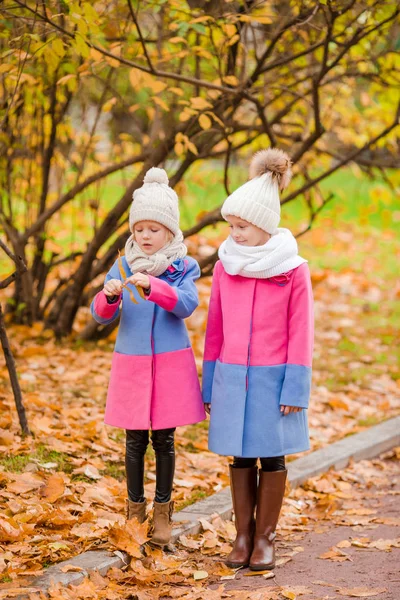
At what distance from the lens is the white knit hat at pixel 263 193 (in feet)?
11.1

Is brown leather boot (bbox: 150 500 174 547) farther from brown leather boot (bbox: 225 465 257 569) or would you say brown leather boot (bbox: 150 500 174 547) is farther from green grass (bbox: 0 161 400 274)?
green grass (bbox: 0 161 400 274)

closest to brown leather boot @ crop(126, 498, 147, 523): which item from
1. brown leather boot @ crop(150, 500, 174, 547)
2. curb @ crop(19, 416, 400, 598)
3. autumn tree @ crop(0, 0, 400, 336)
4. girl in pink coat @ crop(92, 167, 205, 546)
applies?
brown leather boot @ crop(150, 500, 174, 547)

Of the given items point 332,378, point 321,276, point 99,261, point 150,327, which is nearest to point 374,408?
point 332,378

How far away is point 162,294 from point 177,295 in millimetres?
86

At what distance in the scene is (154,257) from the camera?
3350 mm

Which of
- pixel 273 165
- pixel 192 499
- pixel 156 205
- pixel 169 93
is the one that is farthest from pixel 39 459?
pixel 169 93

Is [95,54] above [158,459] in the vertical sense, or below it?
above

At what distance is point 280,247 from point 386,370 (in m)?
4.58

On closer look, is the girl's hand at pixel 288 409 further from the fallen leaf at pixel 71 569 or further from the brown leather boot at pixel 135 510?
the fallen leaf at pixel 71 569

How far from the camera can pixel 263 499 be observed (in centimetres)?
353

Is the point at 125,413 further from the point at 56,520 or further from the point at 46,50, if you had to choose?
the point at 46,50

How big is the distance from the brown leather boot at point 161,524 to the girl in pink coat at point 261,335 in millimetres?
345

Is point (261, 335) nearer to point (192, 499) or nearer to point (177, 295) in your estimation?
point (177, 295)

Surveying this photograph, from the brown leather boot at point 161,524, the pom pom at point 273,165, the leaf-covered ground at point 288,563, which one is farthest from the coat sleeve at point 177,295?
the leaf-covered ground at point 288,563
